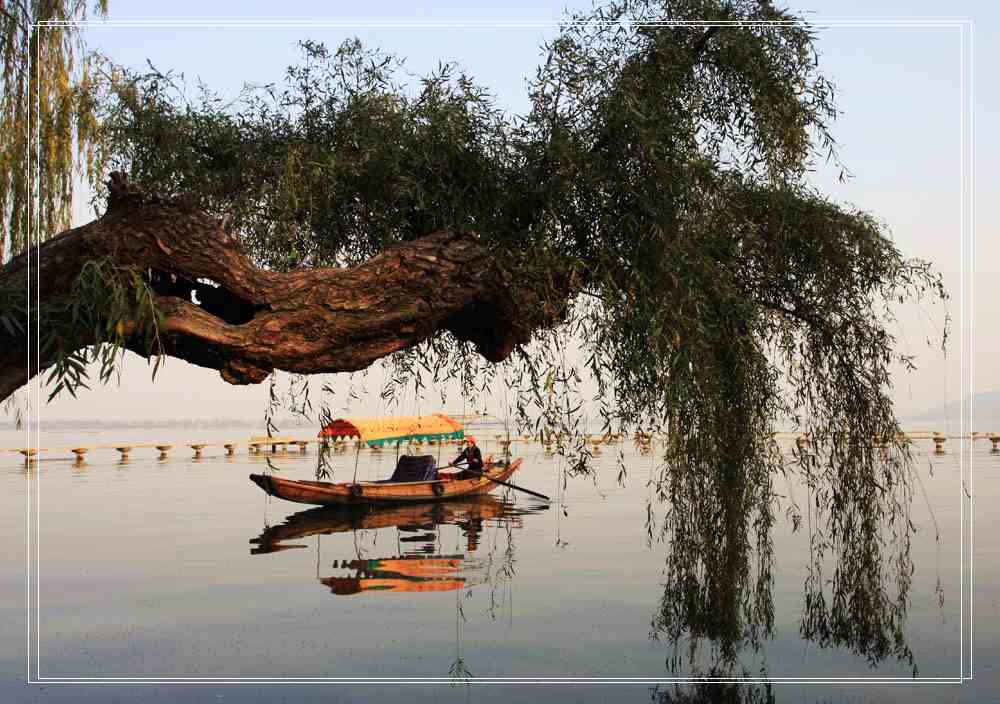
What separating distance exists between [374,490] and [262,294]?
13.7 metres

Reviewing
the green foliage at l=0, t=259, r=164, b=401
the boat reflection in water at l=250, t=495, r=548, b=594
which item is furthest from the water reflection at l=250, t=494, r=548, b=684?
the green foliage at l=0, t=259, r=164, b=401

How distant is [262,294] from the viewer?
4.84 meters

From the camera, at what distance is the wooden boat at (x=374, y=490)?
17297 millimetres

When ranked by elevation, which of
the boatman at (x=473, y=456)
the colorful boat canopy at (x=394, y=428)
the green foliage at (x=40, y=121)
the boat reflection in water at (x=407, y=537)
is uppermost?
the green foliage at (x=40, y=121)

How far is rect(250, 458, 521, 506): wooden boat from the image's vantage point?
1730cm

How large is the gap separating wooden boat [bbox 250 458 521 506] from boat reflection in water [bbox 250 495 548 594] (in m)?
0.22

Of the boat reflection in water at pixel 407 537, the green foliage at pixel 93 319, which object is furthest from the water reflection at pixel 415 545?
the green foliage at pixel 93 319

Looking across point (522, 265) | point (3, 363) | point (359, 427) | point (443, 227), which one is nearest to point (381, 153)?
point (443, 227)

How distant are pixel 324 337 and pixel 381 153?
1.53 meters

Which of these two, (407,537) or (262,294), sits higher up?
(262,294)

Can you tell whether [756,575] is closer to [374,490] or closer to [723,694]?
[723,694]

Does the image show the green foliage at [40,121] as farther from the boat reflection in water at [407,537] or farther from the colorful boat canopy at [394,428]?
the colorful boat canopy at [394,428]

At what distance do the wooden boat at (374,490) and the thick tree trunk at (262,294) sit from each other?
11616 millimetres

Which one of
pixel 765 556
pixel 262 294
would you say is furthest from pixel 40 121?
pixel 765 556
